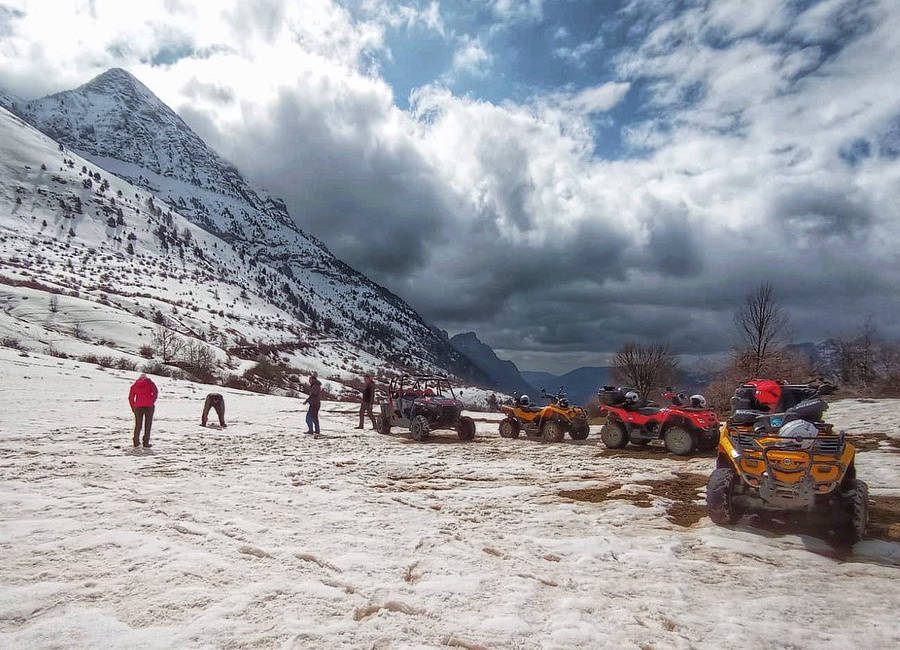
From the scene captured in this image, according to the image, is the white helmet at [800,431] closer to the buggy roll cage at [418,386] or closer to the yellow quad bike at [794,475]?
the yellow quad bike at [794,475]

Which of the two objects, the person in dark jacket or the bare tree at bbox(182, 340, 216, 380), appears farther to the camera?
the bare tree at bbox(182, 340, 216, 380)

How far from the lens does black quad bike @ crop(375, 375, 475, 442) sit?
13945 mm

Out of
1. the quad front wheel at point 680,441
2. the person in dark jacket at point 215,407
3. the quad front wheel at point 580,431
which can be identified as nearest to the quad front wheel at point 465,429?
the quad front wheel at point 580,431

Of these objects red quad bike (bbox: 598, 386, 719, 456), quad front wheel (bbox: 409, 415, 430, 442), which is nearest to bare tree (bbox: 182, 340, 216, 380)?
quad front wheel (bbox: 409, 415, 430, 442)

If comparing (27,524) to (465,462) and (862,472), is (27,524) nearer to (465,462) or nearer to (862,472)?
(465,462)

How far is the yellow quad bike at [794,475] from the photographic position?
4.87 meters

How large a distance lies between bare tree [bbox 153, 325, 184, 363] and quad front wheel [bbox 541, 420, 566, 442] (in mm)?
43659

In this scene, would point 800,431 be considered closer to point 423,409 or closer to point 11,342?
point 423,409

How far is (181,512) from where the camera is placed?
579cm

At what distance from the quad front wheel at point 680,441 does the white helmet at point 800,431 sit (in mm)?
5580

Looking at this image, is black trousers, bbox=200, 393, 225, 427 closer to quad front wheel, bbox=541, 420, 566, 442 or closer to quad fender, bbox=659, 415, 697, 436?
quad front wheel, bbox=541, 420, 566, 442

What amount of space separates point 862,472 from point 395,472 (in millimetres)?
7978

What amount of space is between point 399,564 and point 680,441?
337 inches

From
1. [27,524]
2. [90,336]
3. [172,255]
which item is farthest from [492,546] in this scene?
[172,255]
